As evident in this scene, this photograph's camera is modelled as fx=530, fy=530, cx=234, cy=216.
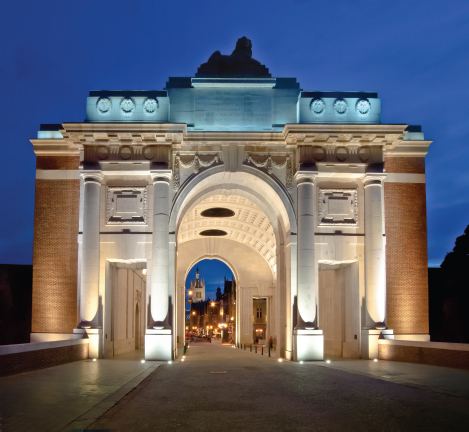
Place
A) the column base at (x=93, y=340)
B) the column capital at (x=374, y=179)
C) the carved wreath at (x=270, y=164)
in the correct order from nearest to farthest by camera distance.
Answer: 1. the column base at (x=93, y=340)
2. the column capital at (x=374, y=179)
3. the carved wreath at (x=270, y=164)

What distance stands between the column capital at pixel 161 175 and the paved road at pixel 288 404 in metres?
11.8

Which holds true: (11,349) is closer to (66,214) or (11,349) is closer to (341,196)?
(66,214)

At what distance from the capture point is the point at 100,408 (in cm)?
1059

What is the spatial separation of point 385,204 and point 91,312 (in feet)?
53.2

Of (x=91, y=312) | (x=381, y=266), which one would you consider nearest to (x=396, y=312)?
(x=381, y=266)

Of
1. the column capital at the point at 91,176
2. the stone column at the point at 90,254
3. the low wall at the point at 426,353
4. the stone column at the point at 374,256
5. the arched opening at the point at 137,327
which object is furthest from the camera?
the arched opening at the point at 137,327

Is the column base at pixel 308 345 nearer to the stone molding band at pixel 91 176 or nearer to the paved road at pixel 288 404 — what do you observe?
the paved road at pixel 288 404

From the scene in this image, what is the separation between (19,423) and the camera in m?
9.20

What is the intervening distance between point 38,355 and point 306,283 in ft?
42.1

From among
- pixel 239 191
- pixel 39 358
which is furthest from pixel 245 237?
pixel 39 358

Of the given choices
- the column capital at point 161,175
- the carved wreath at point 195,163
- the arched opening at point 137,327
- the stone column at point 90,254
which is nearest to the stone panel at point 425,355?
the carved wreath at point 195,163

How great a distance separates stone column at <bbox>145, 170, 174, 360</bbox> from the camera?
2508 centimetres

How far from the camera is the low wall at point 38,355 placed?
16647mm

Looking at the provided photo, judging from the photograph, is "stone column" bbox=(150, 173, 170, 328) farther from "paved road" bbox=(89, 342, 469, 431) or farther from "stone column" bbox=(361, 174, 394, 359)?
"stone column" bbox=(361, 174, 394, 359)
